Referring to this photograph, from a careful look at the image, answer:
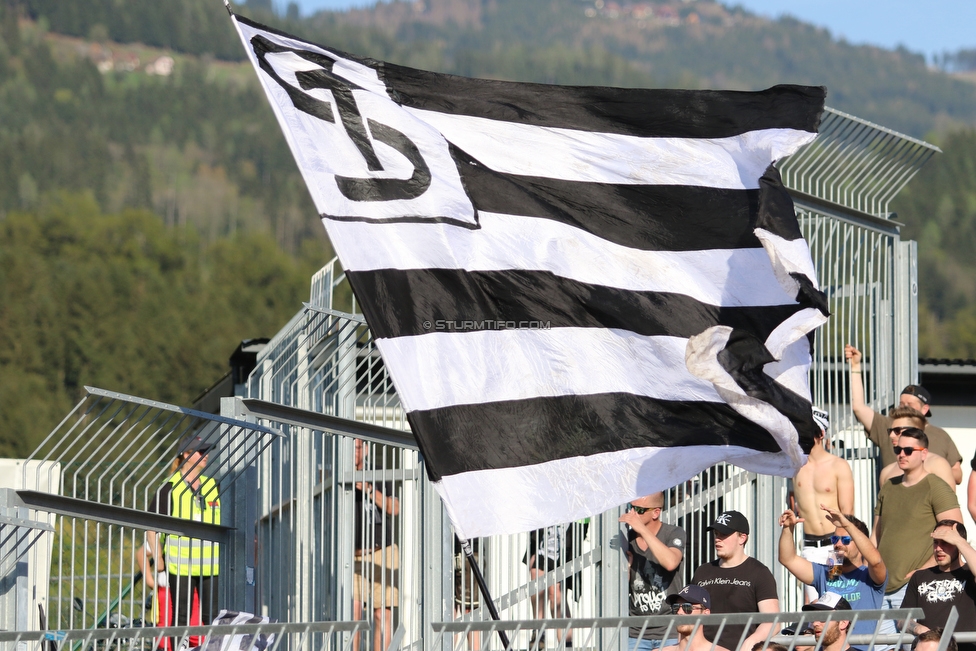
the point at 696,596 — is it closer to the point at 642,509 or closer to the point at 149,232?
the point at 642,509

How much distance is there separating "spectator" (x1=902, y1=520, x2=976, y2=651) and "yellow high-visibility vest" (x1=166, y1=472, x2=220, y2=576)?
410cm

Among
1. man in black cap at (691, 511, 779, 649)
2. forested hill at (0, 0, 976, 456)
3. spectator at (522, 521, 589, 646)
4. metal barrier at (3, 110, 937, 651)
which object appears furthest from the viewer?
forested hill at (0, 0, 976, 456)

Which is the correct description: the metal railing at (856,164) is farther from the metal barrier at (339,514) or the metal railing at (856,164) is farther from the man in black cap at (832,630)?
the man in black cap at (832,630)

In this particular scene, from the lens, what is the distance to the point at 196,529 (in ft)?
27.0

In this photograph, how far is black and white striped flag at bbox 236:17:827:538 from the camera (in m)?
5.54

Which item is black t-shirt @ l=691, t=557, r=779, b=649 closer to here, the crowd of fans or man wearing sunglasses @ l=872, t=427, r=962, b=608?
the crowd of fans

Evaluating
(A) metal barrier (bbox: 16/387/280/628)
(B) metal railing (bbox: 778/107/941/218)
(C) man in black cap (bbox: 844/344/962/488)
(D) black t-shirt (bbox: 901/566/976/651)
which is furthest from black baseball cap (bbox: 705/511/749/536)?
A: (B) metal railing (bbox: 778/107/941/218)

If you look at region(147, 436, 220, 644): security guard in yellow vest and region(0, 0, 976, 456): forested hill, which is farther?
region(0, 0, 976, 456): forested hill

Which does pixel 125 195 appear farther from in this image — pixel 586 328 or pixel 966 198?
pixel 586 328

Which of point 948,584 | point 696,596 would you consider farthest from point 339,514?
point 948,584

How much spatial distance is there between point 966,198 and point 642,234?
140 metres

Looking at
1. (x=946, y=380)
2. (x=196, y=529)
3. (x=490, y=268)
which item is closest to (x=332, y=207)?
(x=490, y=268)

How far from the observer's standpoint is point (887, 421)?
942 centimetres

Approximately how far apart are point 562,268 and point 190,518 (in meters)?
Answer: 3.55
